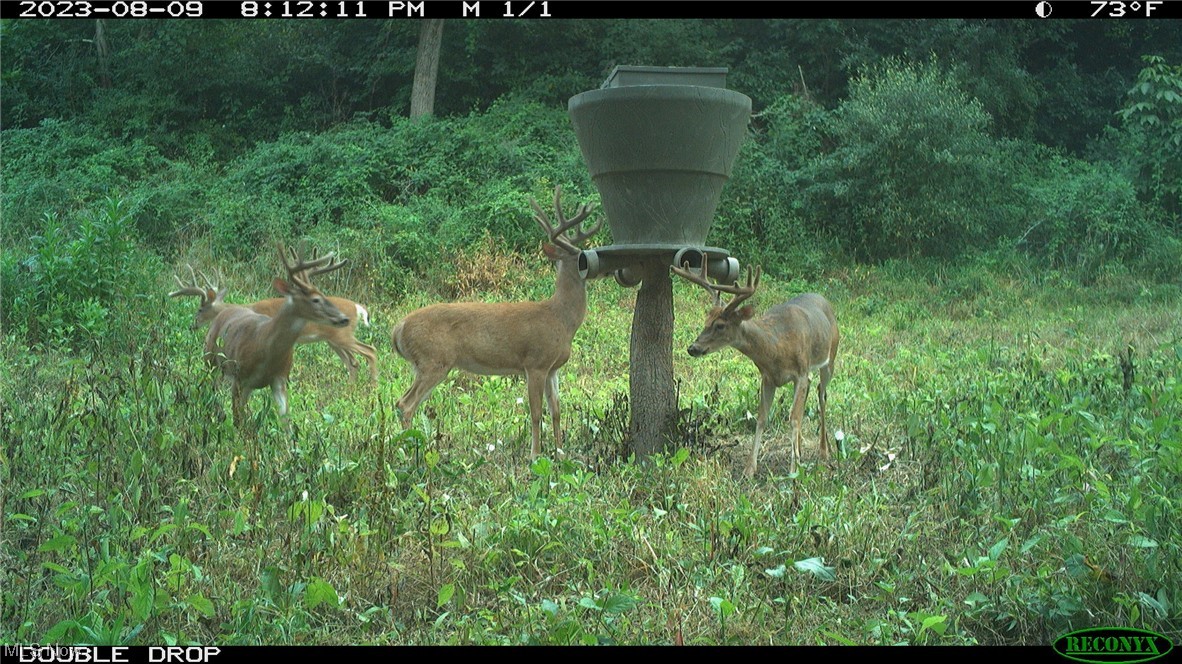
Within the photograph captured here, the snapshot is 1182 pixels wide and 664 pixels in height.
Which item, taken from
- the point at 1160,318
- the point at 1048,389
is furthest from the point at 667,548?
the point at 1160,318

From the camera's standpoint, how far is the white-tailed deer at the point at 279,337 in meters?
7.05

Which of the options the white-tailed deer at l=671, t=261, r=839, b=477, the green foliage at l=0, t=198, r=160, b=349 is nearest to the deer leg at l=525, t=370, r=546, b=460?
the white-tailed deer at l=671, t=261, r=839, b=477

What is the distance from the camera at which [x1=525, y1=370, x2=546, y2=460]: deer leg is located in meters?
7.24

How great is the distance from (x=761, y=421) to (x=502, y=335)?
1.99 metres

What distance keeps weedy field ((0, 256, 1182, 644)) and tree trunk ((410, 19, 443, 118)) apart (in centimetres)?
1546

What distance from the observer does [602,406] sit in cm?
839

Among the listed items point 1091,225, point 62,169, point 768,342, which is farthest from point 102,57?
point 768,342

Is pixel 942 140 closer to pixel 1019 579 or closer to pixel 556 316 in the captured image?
pixel 556 316

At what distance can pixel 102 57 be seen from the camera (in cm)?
2509

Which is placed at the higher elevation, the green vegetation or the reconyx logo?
Answer: the reconyx logo

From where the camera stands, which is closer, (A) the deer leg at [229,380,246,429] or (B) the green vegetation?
(B) the green vegetation

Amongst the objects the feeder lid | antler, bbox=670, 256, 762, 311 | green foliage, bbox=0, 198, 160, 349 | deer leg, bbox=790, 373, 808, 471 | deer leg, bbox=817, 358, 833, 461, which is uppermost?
the feeder lid

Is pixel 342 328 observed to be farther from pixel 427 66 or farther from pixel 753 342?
pixel 427 66

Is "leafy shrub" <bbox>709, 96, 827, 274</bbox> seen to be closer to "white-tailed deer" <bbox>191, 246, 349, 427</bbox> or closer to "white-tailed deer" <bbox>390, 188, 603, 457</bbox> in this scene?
"white-tailed deer" <bbox>390, 188, 603, 457</bbox>
